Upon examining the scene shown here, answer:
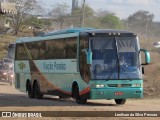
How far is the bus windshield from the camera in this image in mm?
24469

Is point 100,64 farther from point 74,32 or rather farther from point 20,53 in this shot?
point 20,53

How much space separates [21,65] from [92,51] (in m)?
9.88

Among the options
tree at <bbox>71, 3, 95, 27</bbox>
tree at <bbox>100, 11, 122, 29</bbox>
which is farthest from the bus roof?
tree at <bbox>100, 11, 122, 29</bbox>

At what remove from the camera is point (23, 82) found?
3344 centimetres

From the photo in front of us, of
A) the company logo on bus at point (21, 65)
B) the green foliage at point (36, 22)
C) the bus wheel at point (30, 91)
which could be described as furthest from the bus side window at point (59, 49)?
the green foliage at point (36, 22)

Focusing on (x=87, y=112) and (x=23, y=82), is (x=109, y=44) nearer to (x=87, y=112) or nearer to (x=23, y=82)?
(x=87, y=112)

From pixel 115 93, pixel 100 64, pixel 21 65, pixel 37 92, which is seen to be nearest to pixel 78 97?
pixel 115 93

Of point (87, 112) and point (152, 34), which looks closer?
point (87, 112)

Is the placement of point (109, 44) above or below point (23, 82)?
above

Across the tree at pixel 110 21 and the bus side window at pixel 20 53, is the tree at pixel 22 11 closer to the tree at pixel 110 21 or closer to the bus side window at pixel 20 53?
the tree at pixel 110 21

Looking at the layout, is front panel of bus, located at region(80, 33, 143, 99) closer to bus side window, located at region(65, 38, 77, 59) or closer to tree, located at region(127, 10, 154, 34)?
bus side window, located at region(65, 38, 77, 59)

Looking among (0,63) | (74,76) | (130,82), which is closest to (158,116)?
(130,82)

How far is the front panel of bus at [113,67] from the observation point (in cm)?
2444

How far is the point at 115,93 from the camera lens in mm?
24625
